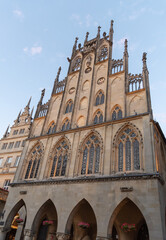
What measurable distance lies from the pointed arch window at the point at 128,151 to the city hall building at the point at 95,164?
0.25ft

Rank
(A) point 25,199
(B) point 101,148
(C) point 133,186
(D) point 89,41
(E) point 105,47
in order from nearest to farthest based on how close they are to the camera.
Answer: (C) point 133,186, (B) point 101,148, (A) point 25,199, (E) point 105,47, (D) point 89,41

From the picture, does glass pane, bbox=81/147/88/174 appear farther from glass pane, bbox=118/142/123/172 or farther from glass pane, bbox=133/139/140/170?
glass pane, bbox=133/139/140/170

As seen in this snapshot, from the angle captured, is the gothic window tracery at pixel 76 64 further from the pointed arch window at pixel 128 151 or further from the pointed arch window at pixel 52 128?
the pointed arch window at pixel 128 151

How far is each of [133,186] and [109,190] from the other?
1763 mm

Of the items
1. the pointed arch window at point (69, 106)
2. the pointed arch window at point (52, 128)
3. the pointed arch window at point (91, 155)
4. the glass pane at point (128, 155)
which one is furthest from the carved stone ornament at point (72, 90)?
the glass pane at point (128, 155)

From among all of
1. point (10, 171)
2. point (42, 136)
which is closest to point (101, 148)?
point (42, 136)

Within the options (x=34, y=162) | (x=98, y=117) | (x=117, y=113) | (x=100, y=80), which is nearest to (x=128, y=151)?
(x=117, y=113)

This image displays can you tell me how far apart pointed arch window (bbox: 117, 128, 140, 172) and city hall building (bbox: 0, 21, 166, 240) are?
0.25ft

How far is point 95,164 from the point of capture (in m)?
16.4

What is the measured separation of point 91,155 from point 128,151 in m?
3.34

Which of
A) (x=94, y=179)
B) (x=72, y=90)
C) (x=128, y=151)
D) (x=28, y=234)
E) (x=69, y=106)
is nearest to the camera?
(x=94, y=179)

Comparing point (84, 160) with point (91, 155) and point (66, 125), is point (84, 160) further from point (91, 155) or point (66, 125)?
point (66, 125)

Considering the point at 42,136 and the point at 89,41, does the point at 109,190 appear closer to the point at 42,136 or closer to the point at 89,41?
the point at 42,136

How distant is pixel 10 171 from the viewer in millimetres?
27234
